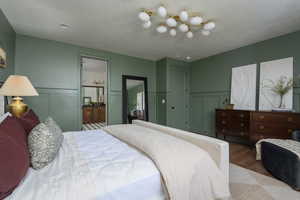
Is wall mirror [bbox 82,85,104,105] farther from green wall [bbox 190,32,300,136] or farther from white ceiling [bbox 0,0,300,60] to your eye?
green wall [bbox 190,32,300,136]

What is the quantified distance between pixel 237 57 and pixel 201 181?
3587mm

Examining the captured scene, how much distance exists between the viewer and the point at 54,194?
28.7 inches

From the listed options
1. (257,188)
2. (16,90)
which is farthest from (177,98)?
(16,90)

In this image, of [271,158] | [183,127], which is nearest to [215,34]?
[271,158]

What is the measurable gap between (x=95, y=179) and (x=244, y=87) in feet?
12.6

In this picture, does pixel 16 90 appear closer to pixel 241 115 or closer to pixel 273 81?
pixel 241 115

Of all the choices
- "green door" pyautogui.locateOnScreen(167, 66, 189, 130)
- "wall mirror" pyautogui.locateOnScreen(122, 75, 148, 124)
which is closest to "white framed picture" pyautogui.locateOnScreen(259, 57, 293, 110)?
"green door" pyautogui.locateOnScreen(167, 66, 189, 130)

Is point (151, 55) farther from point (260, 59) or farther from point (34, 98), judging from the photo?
point (34, 98)

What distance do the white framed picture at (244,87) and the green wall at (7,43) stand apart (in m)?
4.85

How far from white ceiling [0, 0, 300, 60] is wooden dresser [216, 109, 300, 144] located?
167cm

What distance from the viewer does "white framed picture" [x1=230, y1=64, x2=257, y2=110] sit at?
3.29 meters

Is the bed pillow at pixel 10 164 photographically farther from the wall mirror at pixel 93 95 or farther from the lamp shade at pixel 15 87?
the wall mirror at pixel 93 95

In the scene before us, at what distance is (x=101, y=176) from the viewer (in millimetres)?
884

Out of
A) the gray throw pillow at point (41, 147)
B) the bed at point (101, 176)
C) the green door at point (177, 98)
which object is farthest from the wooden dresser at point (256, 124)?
the gray throw pillow at point (41, 147)
